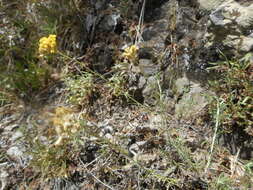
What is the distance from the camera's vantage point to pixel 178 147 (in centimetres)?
197

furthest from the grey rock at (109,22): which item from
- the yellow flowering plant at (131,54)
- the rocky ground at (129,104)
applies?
the yellow flowering plant at (131,54)

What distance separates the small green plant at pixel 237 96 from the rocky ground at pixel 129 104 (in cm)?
6

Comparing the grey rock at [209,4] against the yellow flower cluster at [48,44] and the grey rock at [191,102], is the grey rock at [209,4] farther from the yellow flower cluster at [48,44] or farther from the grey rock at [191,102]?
the yellow flower cluster at [48,44]

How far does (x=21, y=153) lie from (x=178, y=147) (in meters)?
1.39

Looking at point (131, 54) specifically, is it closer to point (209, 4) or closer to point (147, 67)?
point (147, 67)

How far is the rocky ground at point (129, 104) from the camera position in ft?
6.88

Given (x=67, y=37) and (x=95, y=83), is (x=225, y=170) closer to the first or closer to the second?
(x=95, y=83)

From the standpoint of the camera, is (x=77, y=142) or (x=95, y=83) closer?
(x=77, y=142)

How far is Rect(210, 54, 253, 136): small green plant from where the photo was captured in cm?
203

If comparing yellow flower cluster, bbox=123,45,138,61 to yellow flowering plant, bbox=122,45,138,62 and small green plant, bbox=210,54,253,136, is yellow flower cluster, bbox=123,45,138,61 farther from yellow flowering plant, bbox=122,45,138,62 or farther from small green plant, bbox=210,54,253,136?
small green plant, bbox=210,54,253,136

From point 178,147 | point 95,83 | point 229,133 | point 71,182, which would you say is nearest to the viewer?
point 178,147

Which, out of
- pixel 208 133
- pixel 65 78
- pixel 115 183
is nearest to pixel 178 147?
pixel 208 133

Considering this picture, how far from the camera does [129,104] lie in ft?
8.44

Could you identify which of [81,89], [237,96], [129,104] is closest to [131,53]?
[129,104]
